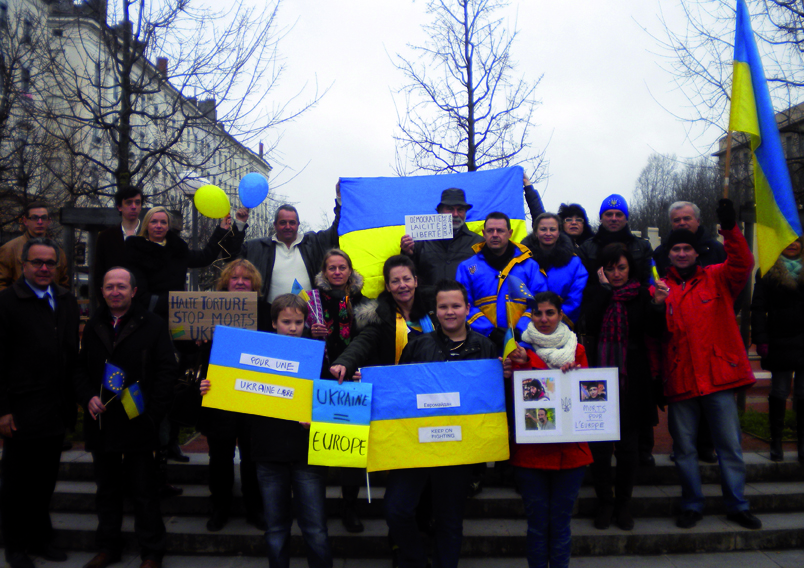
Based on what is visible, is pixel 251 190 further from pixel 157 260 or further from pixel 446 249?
pixel 446 249

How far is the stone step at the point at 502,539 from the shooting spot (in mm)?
4340

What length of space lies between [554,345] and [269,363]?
1.77m

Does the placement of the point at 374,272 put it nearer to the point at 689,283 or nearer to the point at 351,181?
the point at 351,181

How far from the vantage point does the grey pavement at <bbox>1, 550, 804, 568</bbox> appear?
420 centimetres

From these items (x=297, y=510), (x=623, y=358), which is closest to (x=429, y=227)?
(x=623, y=358)

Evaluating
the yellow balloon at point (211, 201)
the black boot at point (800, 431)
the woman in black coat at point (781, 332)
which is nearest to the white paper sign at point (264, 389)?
the yellow balloon at point (211, 201)

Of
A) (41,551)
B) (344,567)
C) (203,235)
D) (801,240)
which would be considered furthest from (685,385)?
(203,235)

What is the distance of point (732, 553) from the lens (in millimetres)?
4379

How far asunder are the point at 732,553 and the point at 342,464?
3.24m

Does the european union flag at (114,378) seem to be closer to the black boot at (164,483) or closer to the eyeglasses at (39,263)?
the eyeglasses at (39,263)

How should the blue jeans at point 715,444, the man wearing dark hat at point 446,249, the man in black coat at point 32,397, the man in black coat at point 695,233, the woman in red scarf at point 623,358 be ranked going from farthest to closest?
1. the man wearing dark hat at point 446,249
2. the man in black coat at point 695,233
3. the blue jeans at point 715,444
4. the woman in red scarf at point 623,358
5. the man in black coat at point 32,397

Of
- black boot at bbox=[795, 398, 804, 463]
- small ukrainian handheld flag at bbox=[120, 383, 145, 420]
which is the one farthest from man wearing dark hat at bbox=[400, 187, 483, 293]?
black boot at bbox=[795, 398, 804, 463]

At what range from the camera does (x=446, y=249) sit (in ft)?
17.4

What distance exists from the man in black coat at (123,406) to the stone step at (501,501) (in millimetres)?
722
